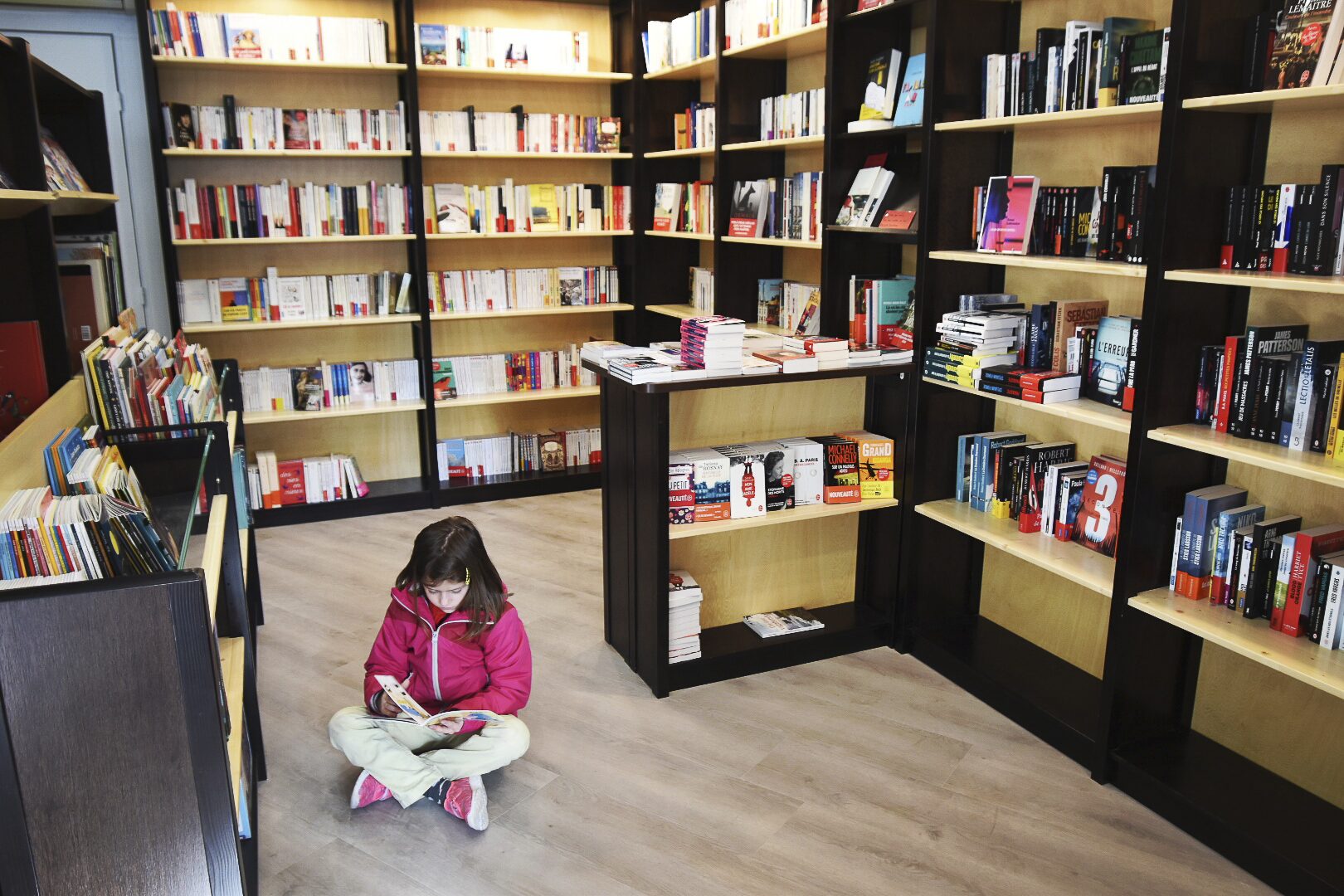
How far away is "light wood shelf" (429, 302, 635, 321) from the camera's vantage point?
536cm

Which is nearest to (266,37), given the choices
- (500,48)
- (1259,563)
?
(500,48)

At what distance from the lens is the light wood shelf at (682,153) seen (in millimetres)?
5004

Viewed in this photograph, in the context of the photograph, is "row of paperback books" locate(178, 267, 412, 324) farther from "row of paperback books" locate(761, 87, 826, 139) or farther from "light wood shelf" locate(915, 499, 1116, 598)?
"light wood shelf" locate(915, 499, 1116, 598)

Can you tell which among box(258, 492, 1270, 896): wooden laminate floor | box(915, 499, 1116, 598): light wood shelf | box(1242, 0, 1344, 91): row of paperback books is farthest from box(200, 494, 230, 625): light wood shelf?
box(1242, 0, 1344, 91): row of paperback books

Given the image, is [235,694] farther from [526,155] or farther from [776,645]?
[526,155]

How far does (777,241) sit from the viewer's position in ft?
14.2

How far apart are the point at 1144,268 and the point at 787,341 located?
1.34m

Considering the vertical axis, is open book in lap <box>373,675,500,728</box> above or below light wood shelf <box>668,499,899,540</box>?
below

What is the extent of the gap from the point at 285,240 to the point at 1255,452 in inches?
173

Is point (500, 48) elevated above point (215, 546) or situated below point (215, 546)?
above

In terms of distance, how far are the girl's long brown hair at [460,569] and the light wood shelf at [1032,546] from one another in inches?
62.1

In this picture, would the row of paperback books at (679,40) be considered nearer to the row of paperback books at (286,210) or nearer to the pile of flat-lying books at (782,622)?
the row of paperback books at (286,210)

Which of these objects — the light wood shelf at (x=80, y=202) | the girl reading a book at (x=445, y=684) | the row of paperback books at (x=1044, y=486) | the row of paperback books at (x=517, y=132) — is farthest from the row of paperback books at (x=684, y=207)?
the girl reading a book at (x=445, y=684)

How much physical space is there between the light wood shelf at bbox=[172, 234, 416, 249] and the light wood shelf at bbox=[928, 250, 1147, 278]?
2.97m
